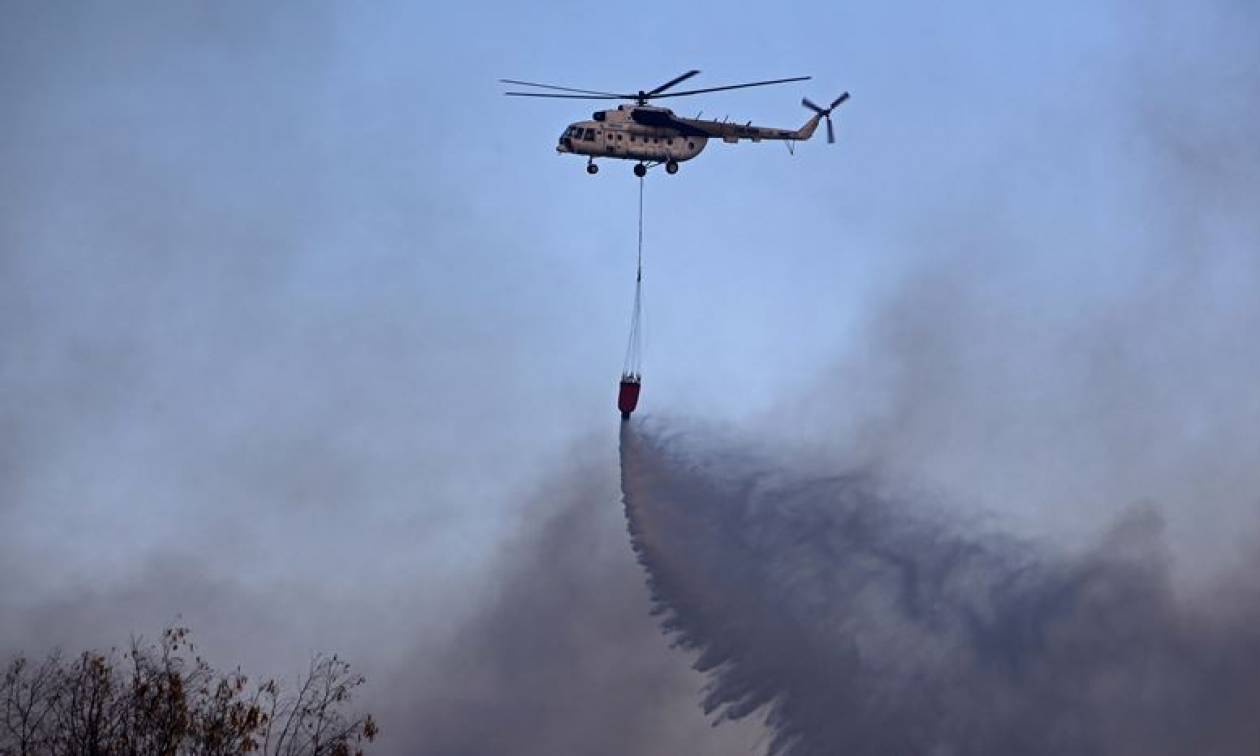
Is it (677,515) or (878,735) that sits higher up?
(677,515)

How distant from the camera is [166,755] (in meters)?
68.5

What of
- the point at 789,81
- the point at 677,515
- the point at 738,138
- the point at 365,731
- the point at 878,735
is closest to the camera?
the point at 365,731

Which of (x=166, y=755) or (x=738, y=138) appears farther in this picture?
(x=738, y=138)

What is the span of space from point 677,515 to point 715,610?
196 inches

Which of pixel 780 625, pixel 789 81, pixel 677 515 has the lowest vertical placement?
pixel 780 625

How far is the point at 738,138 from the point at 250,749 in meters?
42.0

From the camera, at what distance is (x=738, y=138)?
98625 millimetres

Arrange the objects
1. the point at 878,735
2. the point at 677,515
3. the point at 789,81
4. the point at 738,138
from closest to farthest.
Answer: the point at 878,735 < the point at 677,515 < the point at 789,81 < the point at 738,138

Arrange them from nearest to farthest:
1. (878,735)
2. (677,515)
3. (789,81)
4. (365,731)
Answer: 1. (365,731)
2. (878,735)
3. (677,515)
4. (789,81)

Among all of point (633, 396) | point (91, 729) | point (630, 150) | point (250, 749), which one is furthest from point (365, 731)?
point (630, 150)

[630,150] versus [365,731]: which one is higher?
[630,150]

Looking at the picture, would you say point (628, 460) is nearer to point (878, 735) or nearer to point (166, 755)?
→ point (878, 735)

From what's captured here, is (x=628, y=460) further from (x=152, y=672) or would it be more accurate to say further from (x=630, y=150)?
(x=152, y=672)

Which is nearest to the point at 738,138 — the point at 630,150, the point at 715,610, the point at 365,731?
the point at 630,150
